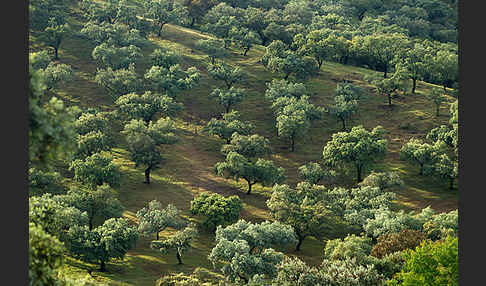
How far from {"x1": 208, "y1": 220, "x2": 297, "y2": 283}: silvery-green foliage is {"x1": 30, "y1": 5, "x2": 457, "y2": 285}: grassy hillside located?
656 centimetres

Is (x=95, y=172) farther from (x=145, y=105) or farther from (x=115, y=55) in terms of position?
(x=115, y=55)

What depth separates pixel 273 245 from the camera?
81812 millimetres

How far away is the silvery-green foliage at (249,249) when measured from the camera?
67625 millimetres

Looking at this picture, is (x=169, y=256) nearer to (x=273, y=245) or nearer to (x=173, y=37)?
(x=273, y=245)

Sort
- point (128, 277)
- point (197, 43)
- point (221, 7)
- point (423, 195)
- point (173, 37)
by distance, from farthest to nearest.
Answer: point (221, 7) → point (173, 37) → point (197, 43) → point (423, 195) → point (128, 277)

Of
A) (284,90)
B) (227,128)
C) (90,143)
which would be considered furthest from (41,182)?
(284,90)

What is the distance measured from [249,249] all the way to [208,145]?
4738 centimetres

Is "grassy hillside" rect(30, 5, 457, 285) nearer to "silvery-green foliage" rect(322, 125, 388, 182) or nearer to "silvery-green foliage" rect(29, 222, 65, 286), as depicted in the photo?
"silvery-green foliage" rect(322, 125, 388, 182)

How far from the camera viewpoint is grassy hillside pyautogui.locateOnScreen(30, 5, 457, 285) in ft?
265

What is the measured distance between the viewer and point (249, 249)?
7188 cm

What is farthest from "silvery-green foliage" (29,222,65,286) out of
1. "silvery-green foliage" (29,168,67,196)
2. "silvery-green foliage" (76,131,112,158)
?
"silvery-green foliage" (76,131,112,158)

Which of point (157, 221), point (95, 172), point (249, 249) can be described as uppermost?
point (95, 172)

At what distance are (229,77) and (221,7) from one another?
55.8m

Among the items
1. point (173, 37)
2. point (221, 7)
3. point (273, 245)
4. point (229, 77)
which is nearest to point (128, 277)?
point (273, 245)
